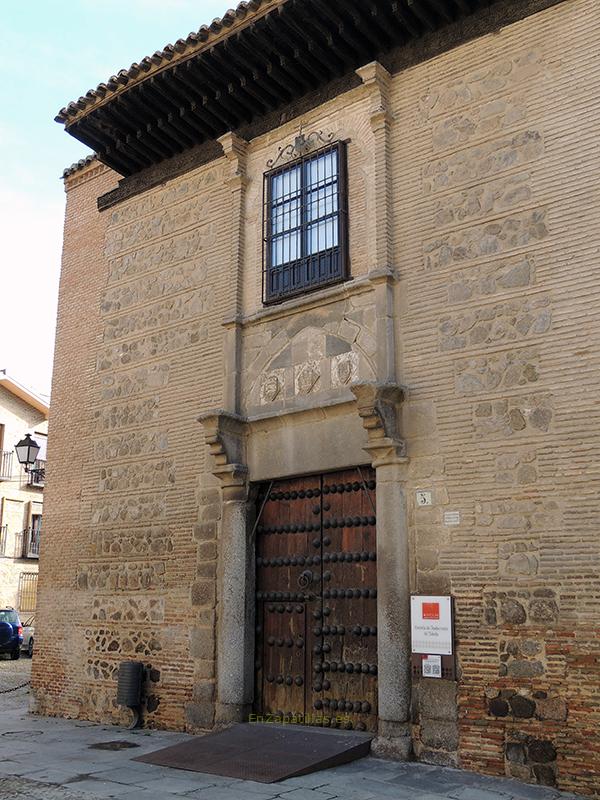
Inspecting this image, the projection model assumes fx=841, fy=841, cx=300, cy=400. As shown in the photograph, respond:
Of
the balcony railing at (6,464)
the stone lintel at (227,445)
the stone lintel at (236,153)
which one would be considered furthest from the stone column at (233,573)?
the balcony railing at (6,464)

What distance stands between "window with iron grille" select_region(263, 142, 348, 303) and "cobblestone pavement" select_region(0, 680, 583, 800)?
429 centimetres

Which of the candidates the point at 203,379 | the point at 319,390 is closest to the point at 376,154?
the point at 319,390

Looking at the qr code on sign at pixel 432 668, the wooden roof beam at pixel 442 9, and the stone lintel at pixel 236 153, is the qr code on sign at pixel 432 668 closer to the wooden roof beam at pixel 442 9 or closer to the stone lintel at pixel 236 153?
the stone lintel at pixel 236 153

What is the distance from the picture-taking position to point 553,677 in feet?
19.7

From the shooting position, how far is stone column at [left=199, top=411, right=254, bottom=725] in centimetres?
779

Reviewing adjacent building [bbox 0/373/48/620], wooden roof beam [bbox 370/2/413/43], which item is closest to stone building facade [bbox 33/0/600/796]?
wooden roof beam [bbox 370/2/413/43]

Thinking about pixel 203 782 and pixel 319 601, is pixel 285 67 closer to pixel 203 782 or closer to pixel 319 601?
pixel 319 601

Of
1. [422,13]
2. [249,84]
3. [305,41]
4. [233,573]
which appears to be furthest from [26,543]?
[422,13]

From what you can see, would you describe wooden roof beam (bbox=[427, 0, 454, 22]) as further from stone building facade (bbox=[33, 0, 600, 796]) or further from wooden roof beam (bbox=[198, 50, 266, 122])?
wooden roof beam (bbox=[198, 50, 266, 122])

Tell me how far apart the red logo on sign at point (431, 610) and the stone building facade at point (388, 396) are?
0.42 feet

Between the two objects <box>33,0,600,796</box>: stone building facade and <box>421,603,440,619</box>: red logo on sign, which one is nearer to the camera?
<box>33,0,600,796</box>: stone building facade

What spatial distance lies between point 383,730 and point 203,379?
4.00m

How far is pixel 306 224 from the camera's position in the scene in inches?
330

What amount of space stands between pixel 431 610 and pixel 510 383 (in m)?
1.90
